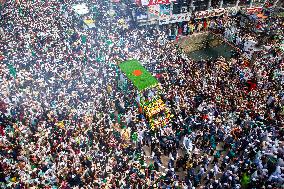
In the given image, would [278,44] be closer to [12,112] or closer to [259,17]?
[259,17]

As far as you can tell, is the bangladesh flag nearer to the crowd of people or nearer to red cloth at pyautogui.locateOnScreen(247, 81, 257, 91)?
the crowd of people

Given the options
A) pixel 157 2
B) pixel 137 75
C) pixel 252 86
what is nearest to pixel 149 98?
pixel 137 75

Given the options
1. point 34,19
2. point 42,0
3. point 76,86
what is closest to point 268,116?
point 76,86

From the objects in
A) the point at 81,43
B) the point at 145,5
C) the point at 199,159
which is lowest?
the point at 199,159

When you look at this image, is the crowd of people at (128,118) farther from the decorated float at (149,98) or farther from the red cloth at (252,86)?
the decorated float at (149,98)

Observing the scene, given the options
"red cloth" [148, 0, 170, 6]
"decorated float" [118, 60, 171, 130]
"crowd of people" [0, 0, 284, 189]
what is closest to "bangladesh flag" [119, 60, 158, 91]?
"decorated float" [118, 60, 171, 130]

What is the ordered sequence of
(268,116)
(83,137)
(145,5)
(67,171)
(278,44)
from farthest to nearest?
1. (145,5)
2. (278,44)
3. (268,116)
4. (83,137)
5. (67,171)

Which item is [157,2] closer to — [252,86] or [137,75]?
[137,75]
